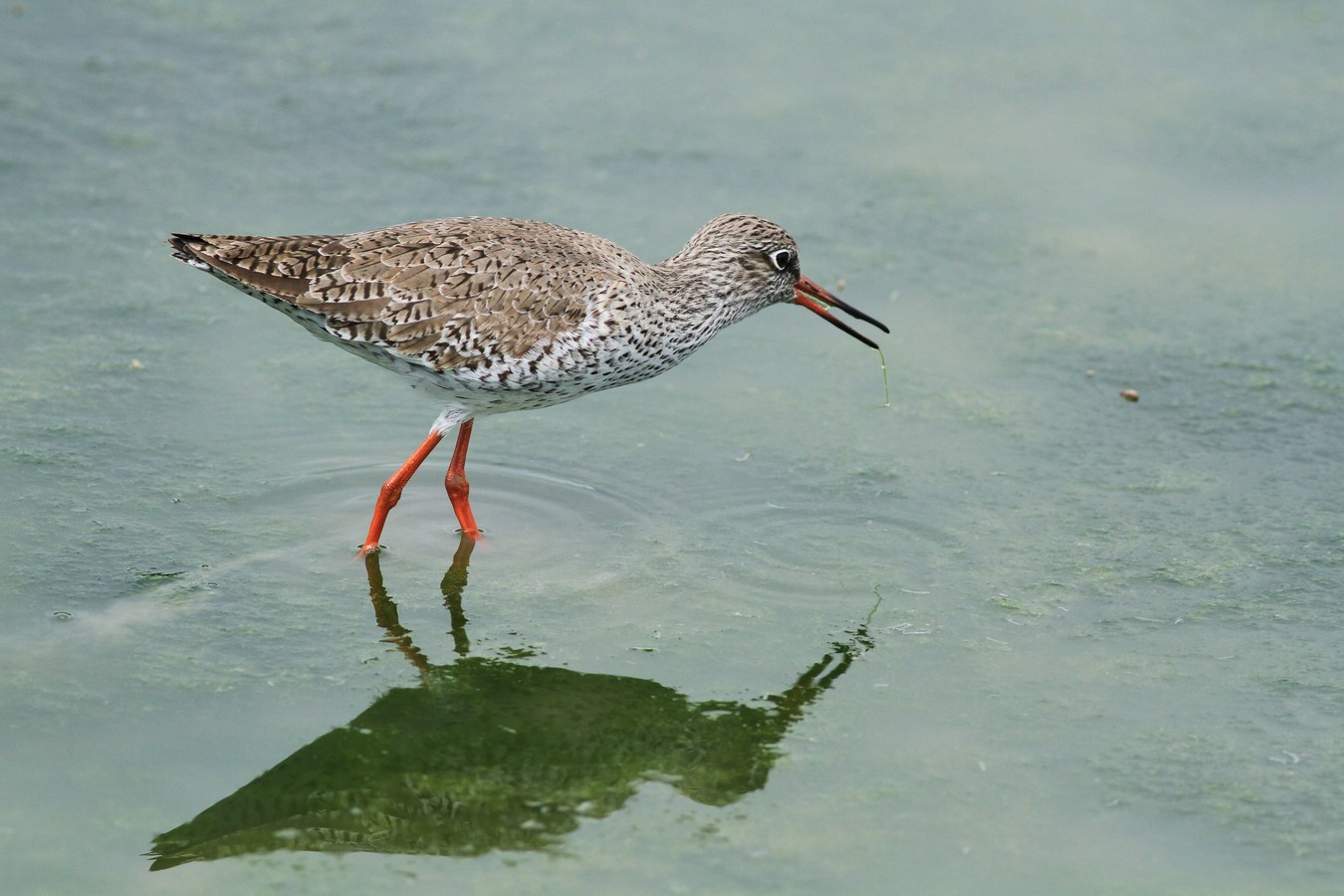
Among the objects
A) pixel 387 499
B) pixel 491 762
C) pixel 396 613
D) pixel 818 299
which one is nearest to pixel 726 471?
pixel 818 299

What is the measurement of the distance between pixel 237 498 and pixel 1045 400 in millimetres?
4276

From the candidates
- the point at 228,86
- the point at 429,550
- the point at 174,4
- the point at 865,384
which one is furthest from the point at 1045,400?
the point at 174,4

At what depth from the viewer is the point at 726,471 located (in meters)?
8.10

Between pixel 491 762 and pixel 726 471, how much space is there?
2.63 meters

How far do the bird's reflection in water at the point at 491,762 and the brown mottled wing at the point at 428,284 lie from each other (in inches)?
54.0

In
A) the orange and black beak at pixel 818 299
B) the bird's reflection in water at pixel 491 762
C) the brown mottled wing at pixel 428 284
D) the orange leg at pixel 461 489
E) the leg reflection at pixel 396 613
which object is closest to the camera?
the bird's reflection in water at pixel 491 762

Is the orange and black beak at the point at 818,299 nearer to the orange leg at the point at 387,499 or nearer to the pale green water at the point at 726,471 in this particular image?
the pale green water at the point at 726,471

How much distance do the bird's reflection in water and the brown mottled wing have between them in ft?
4.50

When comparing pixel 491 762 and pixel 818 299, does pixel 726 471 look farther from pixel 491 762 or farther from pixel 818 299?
pixel 491 762

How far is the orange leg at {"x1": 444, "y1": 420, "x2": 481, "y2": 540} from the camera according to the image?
24.8ft

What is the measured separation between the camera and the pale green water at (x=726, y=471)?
5.64m

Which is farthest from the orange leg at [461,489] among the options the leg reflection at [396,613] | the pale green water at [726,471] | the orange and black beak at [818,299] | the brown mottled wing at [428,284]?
the orange and black beak at [818,299]

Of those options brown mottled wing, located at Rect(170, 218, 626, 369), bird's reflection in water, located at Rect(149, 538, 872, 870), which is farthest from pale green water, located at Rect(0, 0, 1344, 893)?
brown mottled wing, located at Rect(170, 218, 626, 369)

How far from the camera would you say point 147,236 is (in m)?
9.84
